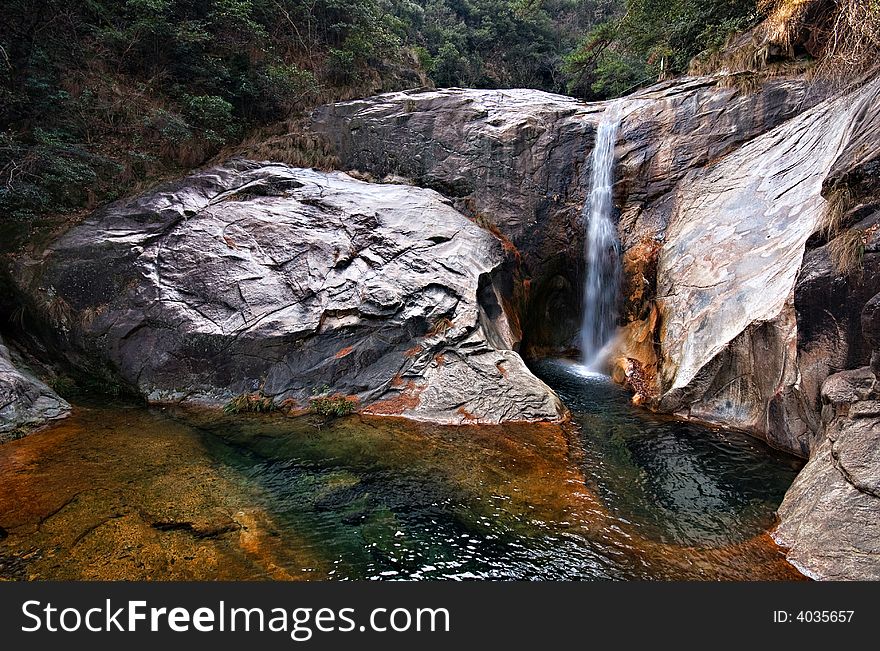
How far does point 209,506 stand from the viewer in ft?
14.9

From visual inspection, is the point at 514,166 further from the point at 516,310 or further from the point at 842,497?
the point at 842,497

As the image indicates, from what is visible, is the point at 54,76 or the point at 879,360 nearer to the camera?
the point at 879,360

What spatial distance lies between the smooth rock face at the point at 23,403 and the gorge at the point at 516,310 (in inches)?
1.5

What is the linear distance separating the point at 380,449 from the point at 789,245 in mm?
6646

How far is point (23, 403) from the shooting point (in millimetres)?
6344

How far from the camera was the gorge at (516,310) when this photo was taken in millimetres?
4520

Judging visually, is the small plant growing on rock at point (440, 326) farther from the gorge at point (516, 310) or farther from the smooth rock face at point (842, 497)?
the smooth rock face at point (842, 497)

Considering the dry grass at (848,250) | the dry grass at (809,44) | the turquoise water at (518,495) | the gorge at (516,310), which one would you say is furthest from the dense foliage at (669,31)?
the turquoise water at (518,495)

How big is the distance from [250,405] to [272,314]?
5.23ft

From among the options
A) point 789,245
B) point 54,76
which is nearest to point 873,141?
point 789,245

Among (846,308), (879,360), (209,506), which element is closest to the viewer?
(879,360)

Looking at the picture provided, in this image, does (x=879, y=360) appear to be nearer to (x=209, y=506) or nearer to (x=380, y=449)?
(x=380, y=449)

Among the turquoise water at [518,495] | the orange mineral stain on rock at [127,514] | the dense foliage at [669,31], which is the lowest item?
the turquoise water at [518,495]

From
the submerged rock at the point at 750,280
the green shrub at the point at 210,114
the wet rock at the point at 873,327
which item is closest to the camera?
the wet rock at the point at 873,327
